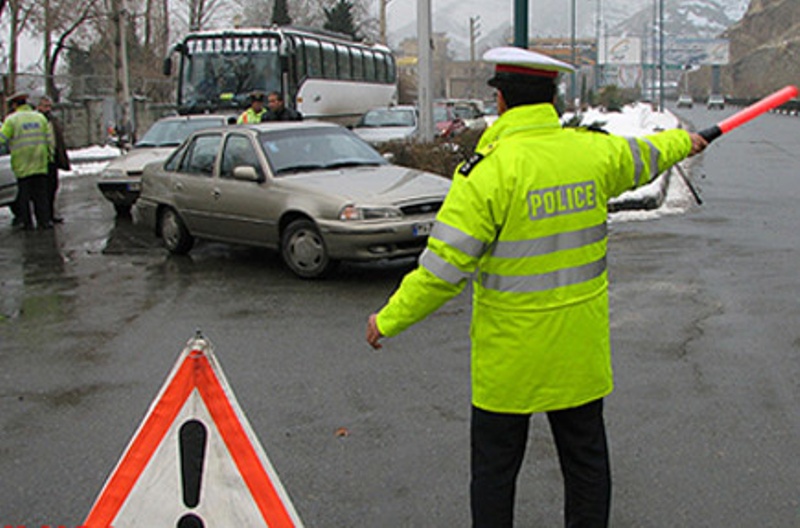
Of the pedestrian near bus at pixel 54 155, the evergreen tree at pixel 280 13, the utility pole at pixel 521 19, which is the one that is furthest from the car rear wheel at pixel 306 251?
the evergreen tree at pixel 280 13

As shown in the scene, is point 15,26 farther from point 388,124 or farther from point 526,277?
point 526,277

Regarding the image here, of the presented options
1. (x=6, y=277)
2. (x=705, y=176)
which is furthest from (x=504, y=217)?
(x=705, y=176)

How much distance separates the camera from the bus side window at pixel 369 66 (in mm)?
32625

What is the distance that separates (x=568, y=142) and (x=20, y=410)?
161 inches

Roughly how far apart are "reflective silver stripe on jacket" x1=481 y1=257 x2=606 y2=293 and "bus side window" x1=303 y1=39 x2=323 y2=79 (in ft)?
77.7

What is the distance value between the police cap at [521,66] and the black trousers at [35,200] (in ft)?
39.5

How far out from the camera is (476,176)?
3191mm

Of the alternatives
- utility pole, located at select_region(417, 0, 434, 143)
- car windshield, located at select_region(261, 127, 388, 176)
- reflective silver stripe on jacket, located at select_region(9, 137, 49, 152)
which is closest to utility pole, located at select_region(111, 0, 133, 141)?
utility pole, located at select_region(417, 0, 434, 143)

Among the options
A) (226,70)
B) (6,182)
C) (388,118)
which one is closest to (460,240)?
(6,182)

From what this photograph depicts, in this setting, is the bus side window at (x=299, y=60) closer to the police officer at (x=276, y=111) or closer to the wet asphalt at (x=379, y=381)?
the police officer at (x=276, y=111)

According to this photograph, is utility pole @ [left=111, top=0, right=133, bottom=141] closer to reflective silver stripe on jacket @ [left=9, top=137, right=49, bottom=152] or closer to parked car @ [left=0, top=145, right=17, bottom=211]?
parked car @ [left=0, top=145, right=17, bottom=211]

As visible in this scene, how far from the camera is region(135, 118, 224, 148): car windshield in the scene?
16656 mm

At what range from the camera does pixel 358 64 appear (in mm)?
31625

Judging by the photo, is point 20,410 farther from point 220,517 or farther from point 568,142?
point 568,142
